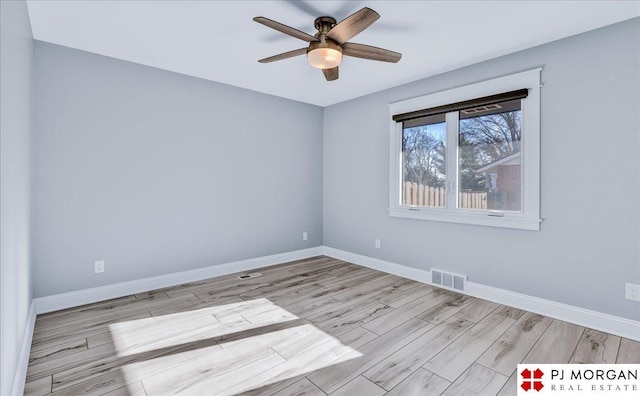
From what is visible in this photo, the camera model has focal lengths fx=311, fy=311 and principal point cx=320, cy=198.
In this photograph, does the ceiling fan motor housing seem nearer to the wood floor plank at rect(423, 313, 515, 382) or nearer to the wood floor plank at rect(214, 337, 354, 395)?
the wood floor plank at rect(214, 337, 354, 395)

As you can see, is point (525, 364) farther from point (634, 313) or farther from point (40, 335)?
point (40, 335)

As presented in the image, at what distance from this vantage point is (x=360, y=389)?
1.80 meters

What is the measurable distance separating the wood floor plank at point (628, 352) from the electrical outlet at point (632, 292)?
316mm

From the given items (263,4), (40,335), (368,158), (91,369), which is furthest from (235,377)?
(368,158)

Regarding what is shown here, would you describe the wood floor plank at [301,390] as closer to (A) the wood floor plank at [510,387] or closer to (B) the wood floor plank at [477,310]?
(A) the wood floor plank at [510,387]

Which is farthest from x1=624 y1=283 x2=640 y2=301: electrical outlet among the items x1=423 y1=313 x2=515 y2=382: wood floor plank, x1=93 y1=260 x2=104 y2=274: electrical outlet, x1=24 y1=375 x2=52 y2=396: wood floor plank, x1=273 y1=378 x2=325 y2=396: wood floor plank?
x1=93 y1=260 x2=104 y2=274: electrical outlet

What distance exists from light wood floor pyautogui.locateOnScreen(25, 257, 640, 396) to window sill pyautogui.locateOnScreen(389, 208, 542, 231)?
0.79m

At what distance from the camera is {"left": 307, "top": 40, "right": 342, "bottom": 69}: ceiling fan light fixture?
2303 millimetres

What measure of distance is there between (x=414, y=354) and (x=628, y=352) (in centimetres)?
150

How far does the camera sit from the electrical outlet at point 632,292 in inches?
93.0

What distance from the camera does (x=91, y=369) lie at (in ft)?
6.53

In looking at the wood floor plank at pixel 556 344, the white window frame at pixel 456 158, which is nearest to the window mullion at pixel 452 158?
the white window frame at pixel 456 158

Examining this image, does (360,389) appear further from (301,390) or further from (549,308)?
(549,308)

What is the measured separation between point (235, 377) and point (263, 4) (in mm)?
2517
